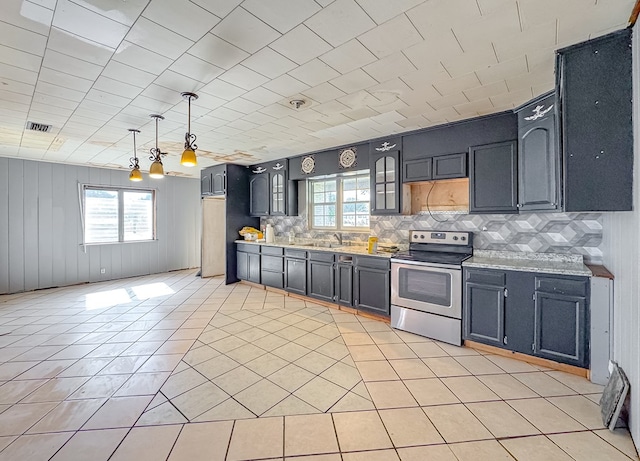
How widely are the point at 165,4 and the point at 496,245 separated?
3.79m

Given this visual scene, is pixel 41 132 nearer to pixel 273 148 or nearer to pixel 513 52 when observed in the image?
pixel 273 148

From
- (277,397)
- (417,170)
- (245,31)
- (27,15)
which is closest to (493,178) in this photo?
(417,170)

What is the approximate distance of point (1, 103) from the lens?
9.63ft

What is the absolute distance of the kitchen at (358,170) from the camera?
1995 millimetres

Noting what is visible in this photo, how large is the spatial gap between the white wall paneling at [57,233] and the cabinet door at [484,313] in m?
7.10

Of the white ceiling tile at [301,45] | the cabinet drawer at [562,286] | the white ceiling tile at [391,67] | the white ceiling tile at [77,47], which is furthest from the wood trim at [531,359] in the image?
the white ceiling tile at [77,47]

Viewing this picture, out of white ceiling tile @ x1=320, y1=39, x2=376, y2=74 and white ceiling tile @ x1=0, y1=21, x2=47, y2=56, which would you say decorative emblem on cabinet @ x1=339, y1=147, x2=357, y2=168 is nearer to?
white ceiling tile @ x1=320, y1=39, x2=376, y2=74

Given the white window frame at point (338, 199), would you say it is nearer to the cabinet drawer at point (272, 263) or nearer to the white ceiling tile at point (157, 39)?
the cabinet drawer at point (272, 263)

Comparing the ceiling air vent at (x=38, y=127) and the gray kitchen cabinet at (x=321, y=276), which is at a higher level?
the ceiling air vent at (x=38, y=127)

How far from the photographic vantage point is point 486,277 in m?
2.94

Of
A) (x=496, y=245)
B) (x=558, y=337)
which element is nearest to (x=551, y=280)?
(x=558, y=337)

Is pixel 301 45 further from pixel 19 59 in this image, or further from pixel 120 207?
pixel 120 207

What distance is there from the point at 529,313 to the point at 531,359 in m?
0.46

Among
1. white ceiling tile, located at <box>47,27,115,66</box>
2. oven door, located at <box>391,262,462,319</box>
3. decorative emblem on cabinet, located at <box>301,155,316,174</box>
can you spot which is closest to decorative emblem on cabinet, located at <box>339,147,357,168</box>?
decorative emblem on cabinet, located at <box>301,155,316,174</box>
